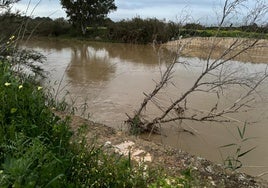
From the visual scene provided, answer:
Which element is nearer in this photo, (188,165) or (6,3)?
(188,165)

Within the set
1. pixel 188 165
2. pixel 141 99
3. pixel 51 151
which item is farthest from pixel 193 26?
pixel 51 151

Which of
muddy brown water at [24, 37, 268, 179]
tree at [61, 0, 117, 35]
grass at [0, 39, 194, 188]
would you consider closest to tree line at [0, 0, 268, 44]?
tree at [61, 0, 117, 35]

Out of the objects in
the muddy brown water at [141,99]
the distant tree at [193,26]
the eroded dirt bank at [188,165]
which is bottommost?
the muddy brown water at [141,99]

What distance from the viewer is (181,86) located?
11.4 meters

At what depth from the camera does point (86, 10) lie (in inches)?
1275

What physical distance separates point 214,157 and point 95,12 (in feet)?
92.4

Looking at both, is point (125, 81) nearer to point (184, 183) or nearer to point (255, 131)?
point (255, 131)

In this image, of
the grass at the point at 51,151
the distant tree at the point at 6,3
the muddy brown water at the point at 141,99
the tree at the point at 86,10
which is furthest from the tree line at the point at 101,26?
the grass at the point at 51,151

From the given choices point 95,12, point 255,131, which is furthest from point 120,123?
point 95,12

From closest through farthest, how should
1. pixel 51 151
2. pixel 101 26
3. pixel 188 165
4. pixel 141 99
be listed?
pixel 51 151 → pixel 188 165 → pixel 141 99 → pixel 101 26

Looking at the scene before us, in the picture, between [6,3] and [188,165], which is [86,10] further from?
[188,165]

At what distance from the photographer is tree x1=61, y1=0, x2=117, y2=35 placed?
106ft

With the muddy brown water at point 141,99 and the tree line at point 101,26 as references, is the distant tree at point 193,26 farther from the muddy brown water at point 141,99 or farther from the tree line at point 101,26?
the tree line at point 101,26

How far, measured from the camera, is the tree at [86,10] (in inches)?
1269
